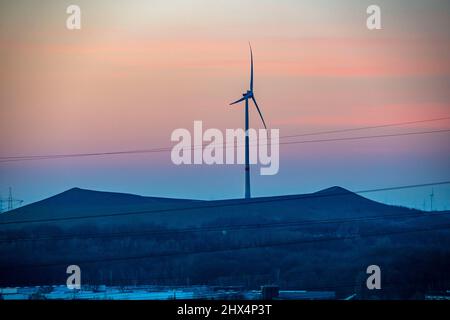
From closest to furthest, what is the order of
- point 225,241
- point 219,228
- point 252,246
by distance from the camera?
point 252,246, point 225,241, point 219,228

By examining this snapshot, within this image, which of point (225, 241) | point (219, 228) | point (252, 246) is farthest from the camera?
point (219, 228)

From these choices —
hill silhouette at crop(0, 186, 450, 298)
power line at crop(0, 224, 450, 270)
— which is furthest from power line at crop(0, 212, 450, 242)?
power line at crop(0, 224, 450, 270)

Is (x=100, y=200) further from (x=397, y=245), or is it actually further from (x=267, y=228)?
(x=397, y=245)

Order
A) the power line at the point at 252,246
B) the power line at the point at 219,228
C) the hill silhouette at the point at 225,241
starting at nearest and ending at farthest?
the hill silhouette at the point at 225,241 → the power line at the point at 252,246 → the power line at the point at 219,228

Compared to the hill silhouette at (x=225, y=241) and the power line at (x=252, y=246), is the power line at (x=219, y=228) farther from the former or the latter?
the power line at (x=252, y=246)

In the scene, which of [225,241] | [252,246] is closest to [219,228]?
[225,241]

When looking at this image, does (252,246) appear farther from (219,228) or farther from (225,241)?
(219,228)

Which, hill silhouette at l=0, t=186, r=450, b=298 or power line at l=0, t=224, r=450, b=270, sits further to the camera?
power line at l=0, t=224, r=450, b=270

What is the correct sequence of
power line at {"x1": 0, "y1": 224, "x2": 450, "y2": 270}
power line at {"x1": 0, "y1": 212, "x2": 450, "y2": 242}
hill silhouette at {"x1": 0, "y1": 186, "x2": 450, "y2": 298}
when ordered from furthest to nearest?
A: power line at {"x1": 0, "y1": 212, "x2": 450, "y2": 242}, power line at {"x1": 0, "y1": 224, "x2": 450, "y2": 270}, hill silhouette at {"x1": 0, "y1": 186, "x2": 450, "y2": 298}

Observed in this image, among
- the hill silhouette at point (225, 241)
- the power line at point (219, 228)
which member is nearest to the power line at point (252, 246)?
the hill silhouette at point (225, 241)

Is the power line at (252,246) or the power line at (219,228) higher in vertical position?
the power line at (219,228)

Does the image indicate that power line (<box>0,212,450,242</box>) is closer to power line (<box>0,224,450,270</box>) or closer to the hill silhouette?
the hill silhouette
